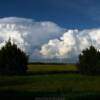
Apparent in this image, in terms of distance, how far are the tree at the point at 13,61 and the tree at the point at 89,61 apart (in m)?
14.9

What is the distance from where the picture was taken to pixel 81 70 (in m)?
76.1

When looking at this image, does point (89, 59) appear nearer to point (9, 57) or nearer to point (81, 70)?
point (81, 70)

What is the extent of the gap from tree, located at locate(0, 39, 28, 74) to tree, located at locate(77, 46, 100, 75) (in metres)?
14.9

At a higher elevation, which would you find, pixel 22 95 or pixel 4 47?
Result: pixel 4 47

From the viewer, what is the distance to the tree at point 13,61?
65019 millimetres

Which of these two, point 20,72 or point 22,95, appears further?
point 20,72

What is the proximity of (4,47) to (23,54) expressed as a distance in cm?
485

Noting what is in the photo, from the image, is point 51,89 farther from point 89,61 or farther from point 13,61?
point 89,61

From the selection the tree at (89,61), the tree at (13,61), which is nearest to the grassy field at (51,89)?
the tree at (13,61)

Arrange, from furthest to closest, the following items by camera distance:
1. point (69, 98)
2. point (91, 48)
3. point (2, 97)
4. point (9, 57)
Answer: point (91, 48) → point (9, 57) → point (2, 97) → point (69, 98)

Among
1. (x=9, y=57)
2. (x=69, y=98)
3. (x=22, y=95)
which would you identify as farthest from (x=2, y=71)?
(x=69, y=98)

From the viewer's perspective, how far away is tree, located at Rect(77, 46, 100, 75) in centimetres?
7394

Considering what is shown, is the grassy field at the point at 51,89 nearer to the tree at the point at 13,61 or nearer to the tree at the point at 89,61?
the tree at the point at 13,61

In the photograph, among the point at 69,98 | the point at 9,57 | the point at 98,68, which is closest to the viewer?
the point at 69,98
